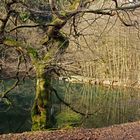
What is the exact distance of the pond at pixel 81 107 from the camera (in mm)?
15047

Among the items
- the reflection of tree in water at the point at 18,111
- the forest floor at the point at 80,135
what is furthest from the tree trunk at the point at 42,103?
the reflection of tree in water at the point at 18,111

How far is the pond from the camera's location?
15.0 m

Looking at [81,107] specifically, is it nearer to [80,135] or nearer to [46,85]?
[46,85]

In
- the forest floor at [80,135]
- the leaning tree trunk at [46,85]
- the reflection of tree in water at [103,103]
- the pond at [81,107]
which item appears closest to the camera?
the forest floor at [80,135]

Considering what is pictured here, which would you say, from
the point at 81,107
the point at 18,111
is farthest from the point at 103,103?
the point at 18,111

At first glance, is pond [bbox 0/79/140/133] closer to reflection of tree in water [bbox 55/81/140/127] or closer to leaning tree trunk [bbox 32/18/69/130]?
reflection of tree in water [bbox 55/81/140/127]

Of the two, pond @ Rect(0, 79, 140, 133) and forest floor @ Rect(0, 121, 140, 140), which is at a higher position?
forest floor @ Rect(0, 121, 140, 140)

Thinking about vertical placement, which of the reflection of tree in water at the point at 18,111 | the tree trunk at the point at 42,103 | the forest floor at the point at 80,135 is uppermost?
the tree trunk at the point at 42,103

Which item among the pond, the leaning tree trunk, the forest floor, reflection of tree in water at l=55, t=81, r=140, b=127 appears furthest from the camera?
reflection of tree in water at l=55, t=81, r=140, b=127

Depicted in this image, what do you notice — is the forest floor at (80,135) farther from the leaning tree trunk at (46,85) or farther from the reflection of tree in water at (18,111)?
the reflection of tree in water at (18,111)

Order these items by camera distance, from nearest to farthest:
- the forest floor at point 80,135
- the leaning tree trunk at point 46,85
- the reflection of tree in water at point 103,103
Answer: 1. the forest floor at point 80,135
2. the leaning tree trunk at point 46,85
3. the reflection of tree in water at point 103,103

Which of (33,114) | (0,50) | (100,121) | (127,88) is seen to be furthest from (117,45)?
(33,114)

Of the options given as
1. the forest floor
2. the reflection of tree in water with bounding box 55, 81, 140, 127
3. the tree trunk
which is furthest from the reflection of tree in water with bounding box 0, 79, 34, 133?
the forest floor

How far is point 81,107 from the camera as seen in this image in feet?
58.9
